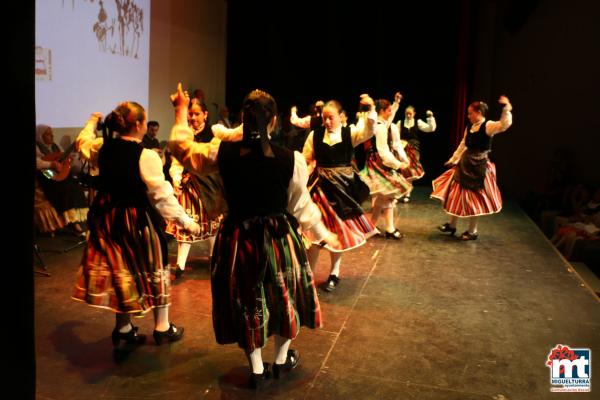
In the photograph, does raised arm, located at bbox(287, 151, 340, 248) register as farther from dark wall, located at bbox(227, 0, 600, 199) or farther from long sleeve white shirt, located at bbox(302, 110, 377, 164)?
dark wall, located at bbox(227, 0, 600, 199)

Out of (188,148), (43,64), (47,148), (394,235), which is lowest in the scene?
(394,235)

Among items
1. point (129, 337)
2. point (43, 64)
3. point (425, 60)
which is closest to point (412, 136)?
point (425, 60)

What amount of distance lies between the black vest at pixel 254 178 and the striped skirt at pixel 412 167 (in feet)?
16.2

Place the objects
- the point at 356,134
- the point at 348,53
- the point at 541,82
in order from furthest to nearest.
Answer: the point at 348,53 → the point at 541,82 → the point at 356,134

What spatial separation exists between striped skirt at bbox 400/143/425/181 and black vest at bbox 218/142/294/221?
194 inches

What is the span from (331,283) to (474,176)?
2.13 meters

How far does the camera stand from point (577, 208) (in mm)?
6402

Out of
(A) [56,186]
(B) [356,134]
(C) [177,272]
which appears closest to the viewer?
(B) [356,134]

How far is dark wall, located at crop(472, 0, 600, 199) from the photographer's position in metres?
7.34

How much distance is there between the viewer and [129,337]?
293cm

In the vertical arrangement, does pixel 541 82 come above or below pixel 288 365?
above

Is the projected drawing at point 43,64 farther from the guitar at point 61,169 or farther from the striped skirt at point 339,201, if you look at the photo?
the striped skirt at point 339,201

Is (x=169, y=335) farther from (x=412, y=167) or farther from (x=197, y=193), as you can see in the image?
(x=412, y=167)
